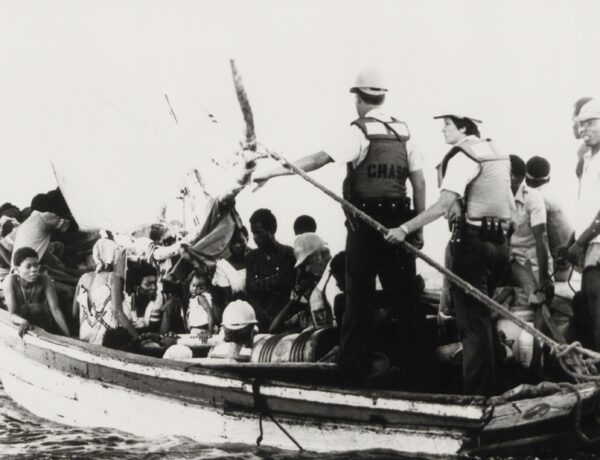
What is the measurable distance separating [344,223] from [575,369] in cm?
178

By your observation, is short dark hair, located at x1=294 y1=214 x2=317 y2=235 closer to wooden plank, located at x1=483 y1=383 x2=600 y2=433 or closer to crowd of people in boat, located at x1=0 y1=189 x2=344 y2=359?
crowd of people in boat, located at x1=0 y1=189 x2=344 y2=359

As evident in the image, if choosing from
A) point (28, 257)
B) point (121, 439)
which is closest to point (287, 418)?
point (121, 439)

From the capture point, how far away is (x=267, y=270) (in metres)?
8.61

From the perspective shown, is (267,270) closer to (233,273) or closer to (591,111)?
(233,273)

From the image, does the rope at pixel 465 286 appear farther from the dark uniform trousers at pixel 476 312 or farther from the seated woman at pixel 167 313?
the seated woman at pixel 167 313

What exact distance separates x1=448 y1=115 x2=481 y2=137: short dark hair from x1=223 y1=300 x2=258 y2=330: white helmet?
229 cm

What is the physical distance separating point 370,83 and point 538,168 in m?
2.35

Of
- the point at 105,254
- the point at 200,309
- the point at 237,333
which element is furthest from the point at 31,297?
the point at 237,333

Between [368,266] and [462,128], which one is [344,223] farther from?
[462,128]

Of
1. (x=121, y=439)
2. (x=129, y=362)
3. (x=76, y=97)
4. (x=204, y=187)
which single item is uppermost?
(x=76, y=97)

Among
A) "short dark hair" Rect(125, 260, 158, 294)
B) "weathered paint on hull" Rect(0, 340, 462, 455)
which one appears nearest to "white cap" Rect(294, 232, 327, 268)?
"weathered paint on hull" Rect(0, 340, 462, 455)

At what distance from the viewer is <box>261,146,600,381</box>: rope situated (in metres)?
5.42

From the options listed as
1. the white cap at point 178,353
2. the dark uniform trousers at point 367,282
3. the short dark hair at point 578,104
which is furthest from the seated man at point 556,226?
the white cap at point 178,353

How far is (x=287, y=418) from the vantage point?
622 cm
